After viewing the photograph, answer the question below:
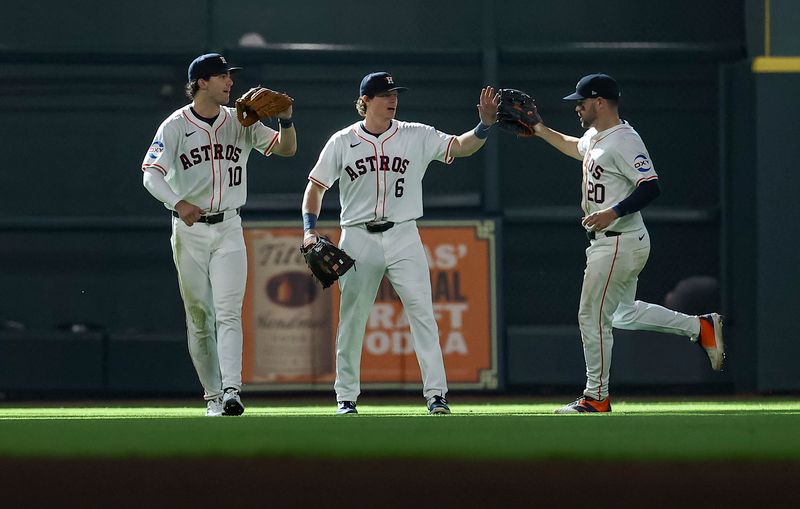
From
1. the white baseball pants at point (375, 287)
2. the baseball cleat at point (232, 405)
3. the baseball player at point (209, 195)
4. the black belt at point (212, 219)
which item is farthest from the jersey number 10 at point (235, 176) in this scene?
the baseball cleat at point (232, 405)

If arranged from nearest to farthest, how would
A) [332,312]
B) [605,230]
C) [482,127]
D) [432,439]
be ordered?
[432,439] → [482,127] → [605,230] → [332,312]

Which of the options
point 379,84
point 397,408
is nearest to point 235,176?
point 379,84

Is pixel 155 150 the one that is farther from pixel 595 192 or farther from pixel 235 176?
pixel 595 192

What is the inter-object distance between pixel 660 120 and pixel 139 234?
4.22 metres

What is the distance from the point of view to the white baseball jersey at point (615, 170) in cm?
736

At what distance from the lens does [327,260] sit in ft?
24.1

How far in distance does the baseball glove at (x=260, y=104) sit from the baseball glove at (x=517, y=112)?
4.17 ft

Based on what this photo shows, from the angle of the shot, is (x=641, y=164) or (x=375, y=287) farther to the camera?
(x=375, y=287)

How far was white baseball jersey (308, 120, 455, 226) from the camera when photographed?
7.47m

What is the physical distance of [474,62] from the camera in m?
11.0

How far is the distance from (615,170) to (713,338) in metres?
1.22

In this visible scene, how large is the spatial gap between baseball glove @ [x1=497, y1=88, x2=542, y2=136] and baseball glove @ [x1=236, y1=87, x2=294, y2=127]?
1.27 meters

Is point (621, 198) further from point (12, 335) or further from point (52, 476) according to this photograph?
point (12, 335)

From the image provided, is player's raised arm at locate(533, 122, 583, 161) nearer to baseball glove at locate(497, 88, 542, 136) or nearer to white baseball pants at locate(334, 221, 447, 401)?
baseball glove at locate(497, 88, 542, 136)
